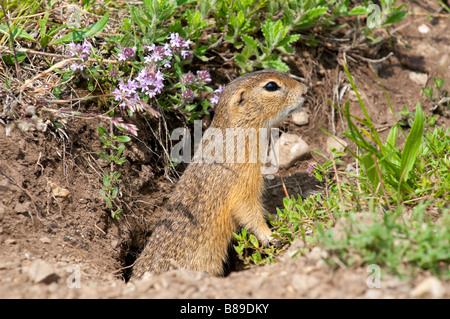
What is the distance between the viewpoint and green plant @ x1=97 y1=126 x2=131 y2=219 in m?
5.60

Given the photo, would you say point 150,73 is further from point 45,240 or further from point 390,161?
point 390,161

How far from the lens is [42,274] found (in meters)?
3.88

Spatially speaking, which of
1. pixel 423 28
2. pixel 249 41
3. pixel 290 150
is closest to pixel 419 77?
pixel 423 28

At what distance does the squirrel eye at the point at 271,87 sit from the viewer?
19.4 feet

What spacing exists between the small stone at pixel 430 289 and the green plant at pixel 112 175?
140 inches

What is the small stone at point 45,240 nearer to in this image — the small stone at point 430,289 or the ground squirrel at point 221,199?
the ground squirrel at point 221,199

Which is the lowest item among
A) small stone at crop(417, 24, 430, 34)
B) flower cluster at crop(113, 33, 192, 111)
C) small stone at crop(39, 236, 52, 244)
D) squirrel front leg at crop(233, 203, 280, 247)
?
squirrel front leg at crop(233, 203, 280, 247)

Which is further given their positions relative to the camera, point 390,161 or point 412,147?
point 390,161

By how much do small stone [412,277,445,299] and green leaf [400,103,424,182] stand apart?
1.56 metres

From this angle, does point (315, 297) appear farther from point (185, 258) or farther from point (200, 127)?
point (200, 127)

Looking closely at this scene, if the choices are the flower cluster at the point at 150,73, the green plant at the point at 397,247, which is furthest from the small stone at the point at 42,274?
the green plant at the point at 397,247

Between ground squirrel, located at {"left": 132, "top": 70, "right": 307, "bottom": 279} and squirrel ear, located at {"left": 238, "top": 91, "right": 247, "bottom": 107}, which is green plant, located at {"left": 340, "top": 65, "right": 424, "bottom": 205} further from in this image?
squirrel ear, located at {"left": 238, "top": 91, "right": 247, "bottom": 107}

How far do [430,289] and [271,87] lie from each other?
3.42 meters

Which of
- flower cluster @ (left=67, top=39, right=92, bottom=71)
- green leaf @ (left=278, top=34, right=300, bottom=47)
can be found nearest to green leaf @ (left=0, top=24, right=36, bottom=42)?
flower cluster @ (left=67, top=39, right=92, bottom=71)
